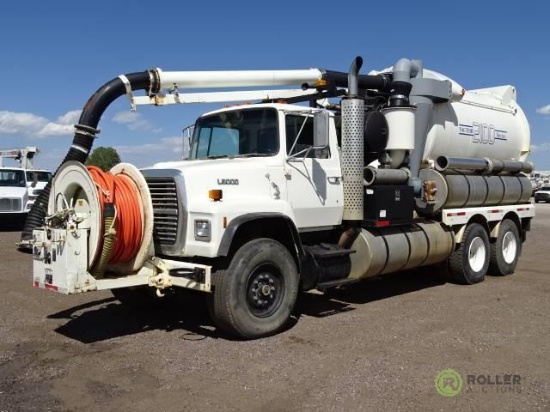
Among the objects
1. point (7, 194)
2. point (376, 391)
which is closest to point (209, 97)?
point (376, 391)

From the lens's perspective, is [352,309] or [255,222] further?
[352,309]

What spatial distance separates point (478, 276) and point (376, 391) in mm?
6096

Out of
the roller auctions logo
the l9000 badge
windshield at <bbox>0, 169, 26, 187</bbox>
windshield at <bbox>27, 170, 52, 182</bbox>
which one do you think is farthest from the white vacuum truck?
windshield at <bbox>27, 170, 52, 182</bbox>

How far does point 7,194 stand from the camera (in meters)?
19.2

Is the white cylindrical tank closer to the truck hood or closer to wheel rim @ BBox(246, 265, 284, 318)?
the truck hood

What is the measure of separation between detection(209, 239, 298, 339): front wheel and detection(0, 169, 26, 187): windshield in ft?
52.4

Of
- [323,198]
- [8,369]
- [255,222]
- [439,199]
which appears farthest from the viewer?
[439,199]

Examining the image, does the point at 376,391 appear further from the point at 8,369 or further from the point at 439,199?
the point at 439,199

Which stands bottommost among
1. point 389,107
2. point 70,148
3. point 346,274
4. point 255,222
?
point 346,274

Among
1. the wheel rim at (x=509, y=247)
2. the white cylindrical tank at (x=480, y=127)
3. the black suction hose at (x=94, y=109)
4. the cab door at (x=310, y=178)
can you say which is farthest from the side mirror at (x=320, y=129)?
the wheel rim at (x=509, y=247)

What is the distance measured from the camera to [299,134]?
711cm

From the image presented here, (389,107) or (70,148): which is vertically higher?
(389,107)

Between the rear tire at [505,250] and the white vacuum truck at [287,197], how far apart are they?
0.12ft

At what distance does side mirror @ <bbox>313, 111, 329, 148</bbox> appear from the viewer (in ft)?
22.4
